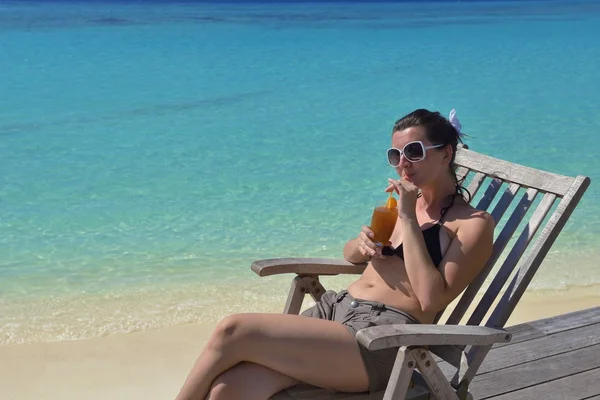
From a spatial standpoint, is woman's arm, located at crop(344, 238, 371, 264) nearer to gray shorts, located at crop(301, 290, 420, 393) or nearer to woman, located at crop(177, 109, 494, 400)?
woman, located at crop(177, 109, 494, 400)

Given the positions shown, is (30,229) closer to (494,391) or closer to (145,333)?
(145,333)

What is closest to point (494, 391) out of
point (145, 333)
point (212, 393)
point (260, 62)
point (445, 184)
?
point (445, 184)

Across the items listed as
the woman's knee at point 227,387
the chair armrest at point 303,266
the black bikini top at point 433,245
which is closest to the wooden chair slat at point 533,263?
the black bikini top at point 433,245

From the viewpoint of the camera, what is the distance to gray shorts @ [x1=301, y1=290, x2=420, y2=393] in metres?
2.70

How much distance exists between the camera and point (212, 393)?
8.43 ft

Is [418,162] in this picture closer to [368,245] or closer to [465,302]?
[368,245]

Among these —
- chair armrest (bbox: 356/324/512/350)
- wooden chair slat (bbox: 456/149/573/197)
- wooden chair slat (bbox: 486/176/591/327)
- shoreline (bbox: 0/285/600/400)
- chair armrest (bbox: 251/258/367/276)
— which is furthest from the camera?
shoreline (bbox: 0/285/600/400)

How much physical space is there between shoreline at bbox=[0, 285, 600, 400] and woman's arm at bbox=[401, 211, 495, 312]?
1.86 metres

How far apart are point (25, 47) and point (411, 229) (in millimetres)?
18910

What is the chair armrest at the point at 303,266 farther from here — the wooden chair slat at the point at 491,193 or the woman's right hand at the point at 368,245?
the wooden chair slat at the point at 491,193

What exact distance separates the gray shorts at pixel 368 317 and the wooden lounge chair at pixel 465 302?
0.07 metres

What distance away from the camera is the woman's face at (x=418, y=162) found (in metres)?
2.97

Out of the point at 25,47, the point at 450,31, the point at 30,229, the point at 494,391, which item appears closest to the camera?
the point at 494,391

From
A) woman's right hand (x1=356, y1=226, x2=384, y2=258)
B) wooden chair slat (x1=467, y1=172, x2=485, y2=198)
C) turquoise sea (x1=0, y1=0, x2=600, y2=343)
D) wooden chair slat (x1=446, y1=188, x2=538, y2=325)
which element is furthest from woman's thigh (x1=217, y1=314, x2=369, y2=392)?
turquoise sea (x1=0, y1=0, x2=600, y2=343)
